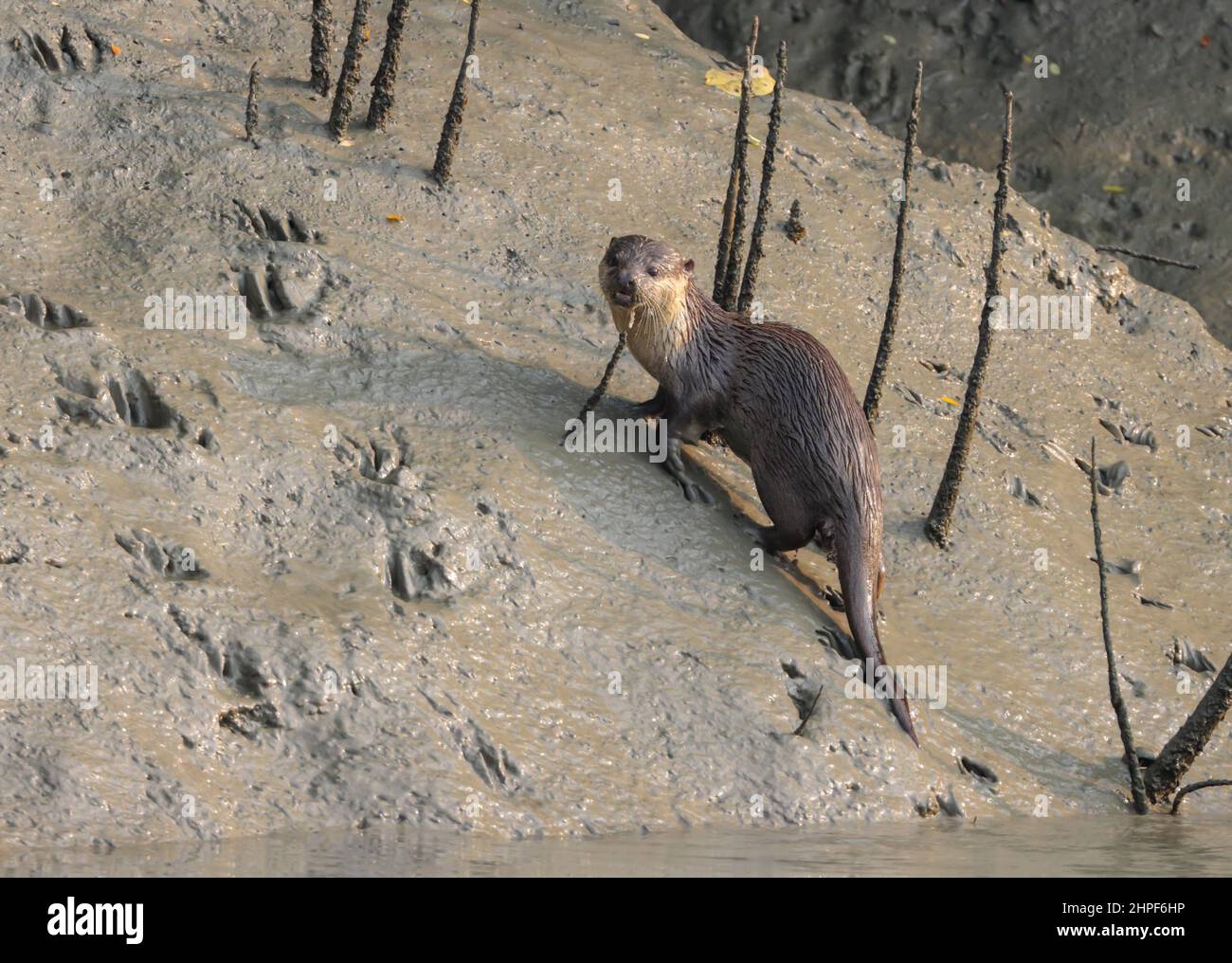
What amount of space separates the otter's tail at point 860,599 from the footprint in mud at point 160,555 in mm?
2604

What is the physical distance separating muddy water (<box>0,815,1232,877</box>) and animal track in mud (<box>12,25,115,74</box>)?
478 centimetres

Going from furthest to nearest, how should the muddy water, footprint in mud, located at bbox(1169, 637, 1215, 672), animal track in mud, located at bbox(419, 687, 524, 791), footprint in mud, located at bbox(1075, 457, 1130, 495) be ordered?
footprint in mud, located at bbox(1075, 457, 1130, 495) < footprint in mud, located at bbox(1169, 637, 1215, 672) < animal track in mud, located at bbox(419, 687, 524, 791) < the muddy water

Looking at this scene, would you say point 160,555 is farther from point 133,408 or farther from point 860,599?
point 860,599

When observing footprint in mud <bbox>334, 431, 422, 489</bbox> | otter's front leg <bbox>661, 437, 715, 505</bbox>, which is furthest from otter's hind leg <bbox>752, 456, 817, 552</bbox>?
footprint in mud <bbox>334, 431, 422, 489</bbox>

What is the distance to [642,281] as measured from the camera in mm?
7633

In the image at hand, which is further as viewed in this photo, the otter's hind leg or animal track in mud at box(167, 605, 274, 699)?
the otter's hind leg

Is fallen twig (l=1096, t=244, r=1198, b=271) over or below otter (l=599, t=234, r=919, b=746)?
over

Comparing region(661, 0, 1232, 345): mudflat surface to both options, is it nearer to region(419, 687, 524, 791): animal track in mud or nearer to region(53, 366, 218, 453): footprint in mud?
region(53, 366, 218, 453): footprint in mud

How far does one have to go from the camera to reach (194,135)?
28.3ft

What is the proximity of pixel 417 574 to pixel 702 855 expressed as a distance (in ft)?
5.76

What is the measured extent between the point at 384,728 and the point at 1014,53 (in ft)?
28.5

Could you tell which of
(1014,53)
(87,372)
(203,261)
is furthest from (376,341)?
(1014,53)

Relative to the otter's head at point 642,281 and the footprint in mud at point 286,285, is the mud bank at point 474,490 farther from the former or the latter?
the otter's head at point 642,281

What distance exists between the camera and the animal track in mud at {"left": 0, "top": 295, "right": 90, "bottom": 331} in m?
7.13
